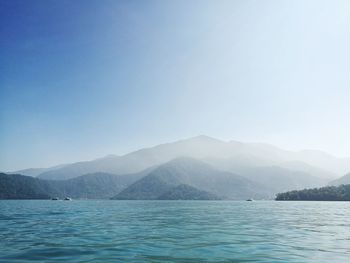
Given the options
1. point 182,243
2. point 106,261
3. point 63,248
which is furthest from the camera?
point 182,243

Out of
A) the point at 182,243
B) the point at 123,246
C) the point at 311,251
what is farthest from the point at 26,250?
the point at 311,251

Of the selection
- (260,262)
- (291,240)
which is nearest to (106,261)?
(260,262)

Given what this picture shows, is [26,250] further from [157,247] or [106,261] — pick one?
[157,247]

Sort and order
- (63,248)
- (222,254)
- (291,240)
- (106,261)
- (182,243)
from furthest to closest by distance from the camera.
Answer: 1. (291,240)
2. (182,243)
3. (63,248)
4. (222,254)
5. (106,261)

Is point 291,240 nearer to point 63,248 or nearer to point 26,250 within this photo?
point 63,248

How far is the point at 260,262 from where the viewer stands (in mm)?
21234

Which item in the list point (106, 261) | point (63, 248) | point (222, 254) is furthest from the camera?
point (63, 248)

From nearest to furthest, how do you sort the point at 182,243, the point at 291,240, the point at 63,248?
the point at 63,248 < the point at 182,243 < the point at 291,240

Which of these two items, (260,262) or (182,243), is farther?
(182,243)

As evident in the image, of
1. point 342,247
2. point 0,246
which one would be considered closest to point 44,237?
point 0,246

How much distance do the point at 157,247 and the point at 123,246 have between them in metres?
2.66

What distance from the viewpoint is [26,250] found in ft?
82.5

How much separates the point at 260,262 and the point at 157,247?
27.7 feet

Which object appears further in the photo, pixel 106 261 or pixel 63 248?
pixel 63 248
